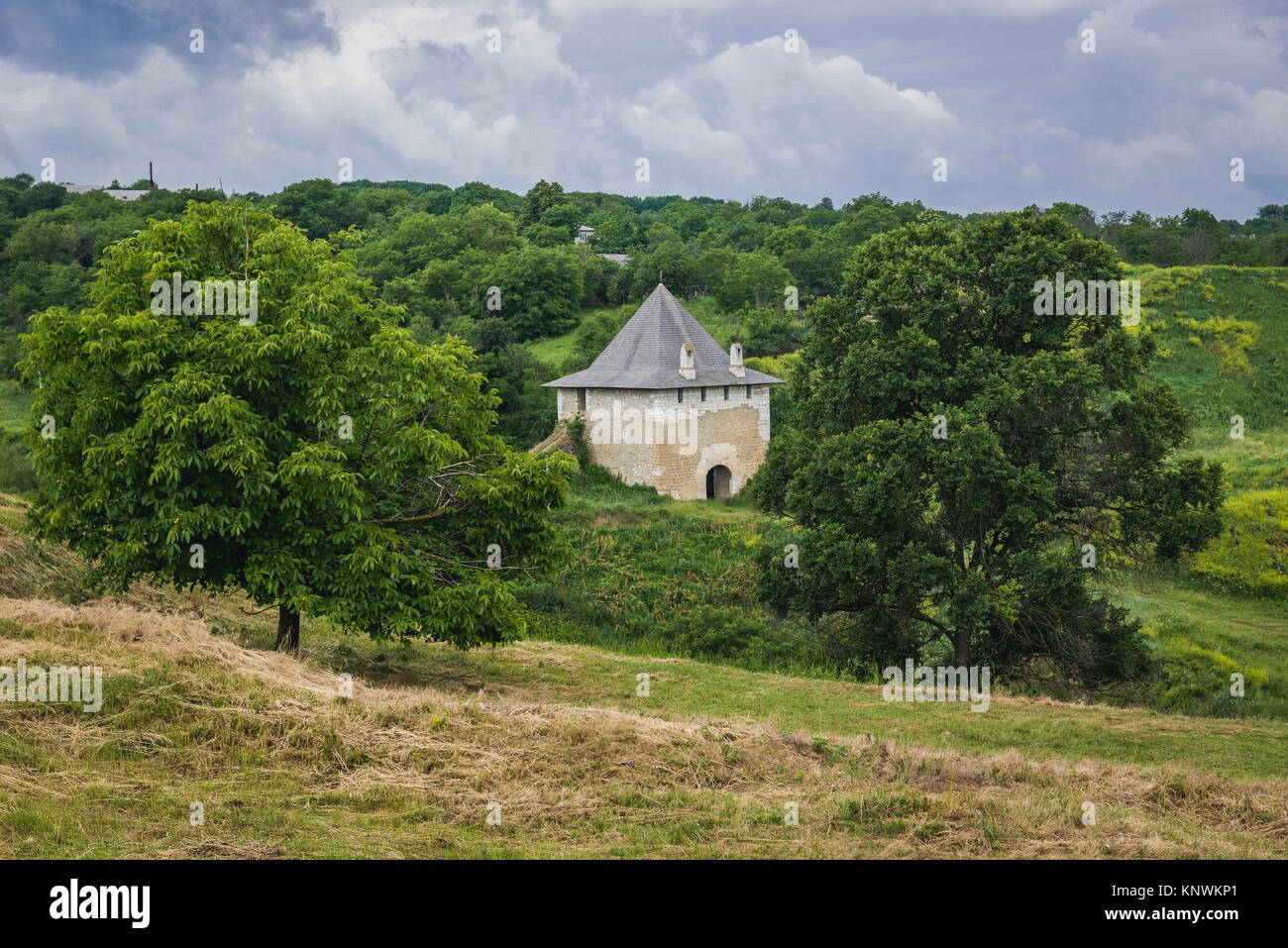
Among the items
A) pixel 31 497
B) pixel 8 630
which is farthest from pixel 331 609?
pixel 31 497

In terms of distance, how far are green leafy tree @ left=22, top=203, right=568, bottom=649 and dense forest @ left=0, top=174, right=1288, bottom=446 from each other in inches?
1337

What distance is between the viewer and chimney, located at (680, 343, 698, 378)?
132 ft

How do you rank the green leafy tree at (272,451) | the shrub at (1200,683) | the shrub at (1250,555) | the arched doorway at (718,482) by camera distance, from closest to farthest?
the green leafy tree at (272,451) < the shrub at (1200,683) < the shrub at (1250,555) < the arched doorway at (718,482)

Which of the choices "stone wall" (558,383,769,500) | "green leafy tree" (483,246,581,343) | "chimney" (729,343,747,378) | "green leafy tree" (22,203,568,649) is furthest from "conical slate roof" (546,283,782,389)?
"green leafy tree" (483,246,581,343)

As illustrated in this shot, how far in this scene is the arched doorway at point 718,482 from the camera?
4206 cm

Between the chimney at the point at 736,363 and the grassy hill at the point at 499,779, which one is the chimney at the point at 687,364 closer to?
the chimney at the point at 736,363

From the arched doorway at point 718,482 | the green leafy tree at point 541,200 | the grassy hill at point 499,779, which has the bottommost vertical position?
the grassy hill at point 499,779

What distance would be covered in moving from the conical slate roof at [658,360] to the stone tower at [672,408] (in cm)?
5

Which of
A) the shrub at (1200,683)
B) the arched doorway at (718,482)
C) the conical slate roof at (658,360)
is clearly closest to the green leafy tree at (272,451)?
the shrub at (1200,683)

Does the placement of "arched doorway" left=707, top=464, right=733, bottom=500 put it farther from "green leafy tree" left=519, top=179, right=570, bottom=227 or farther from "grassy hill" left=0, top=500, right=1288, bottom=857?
"green leafy tree" left=519, top=179, right=570, bottom=227

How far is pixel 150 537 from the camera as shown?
→ 13.7 meters

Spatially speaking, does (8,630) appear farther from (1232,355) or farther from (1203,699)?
(1232,355)

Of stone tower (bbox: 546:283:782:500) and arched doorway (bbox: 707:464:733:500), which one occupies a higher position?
stone tower (bbox: 546:283:782:500)

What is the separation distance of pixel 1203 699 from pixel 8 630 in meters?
19.5
